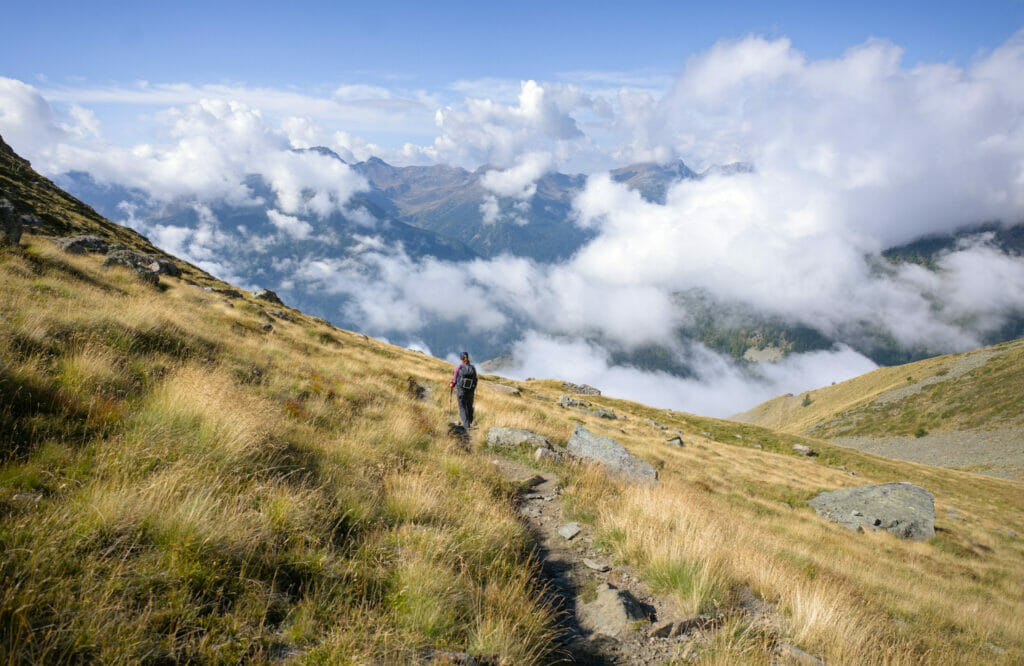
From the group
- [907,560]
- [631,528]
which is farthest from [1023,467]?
[631,528]

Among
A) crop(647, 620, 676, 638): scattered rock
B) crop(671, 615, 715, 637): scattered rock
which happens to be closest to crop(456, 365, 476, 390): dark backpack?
crop(647, 620, 676, 638): scattered rock

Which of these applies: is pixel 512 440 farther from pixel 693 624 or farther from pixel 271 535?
pixel 271 535

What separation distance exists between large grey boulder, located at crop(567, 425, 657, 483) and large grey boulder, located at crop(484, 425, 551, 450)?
1.18m

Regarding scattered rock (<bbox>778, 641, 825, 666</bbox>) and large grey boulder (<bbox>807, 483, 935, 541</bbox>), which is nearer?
scattered rock (<bbox>778, 641, 825, 666</bbox>)

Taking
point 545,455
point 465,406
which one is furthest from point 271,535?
point 465,406

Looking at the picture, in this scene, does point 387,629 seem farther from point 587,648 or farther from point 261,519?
point 587,648

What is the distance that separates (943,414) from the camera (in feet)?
387

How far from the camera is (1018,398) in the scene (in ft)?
353

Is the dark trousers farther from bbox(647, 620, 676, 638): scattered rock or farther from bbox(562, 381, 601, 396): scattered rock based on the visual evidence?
bbox(562, 381, 601, 396): scattered rock

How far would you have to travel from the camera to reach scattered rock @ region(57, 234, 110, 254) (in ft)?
64.4

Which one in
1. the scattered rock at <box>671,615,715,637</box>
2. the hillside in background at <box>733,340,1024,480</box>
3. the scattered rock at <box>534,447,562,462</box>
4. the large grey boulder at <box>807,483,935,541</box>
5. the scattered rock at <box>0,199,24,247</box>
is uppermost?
the hillside in background at <box>733,340,1024,480</box>

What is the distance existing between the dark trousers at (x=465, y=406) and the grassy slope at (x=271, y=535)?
10.9 feet

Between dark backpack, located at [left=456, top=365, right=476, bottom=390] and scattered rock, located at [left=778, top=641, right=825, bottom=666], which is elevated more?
dark backpack, located at [left=456, top=365, right=476, bottom=390]

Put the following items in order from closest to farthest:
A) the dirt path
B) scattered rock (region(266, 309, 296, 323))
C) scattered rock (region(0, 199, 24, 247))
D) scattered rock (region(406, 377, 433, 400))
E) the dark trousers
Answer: the dirt path → scattered rock (region(0, 199, 24, 247)) → the dark trousers → scattered rock (region(406, 377, 433, 400)) → scattered rock (region(266, 309, 296, 323))
